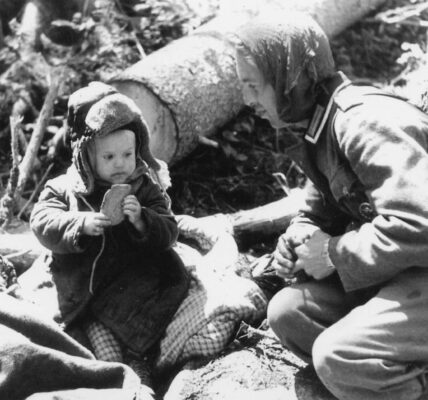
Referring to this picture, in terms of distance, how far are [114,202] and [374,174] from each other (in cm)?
127

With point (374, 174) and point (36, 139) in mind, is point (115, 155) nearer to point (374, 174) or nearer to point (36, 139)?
point (374, 174)

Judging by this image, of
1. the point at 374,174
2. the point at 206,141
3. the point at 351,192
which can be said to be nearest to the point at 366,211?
the point at 351,192

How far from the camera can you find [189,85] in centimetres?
524

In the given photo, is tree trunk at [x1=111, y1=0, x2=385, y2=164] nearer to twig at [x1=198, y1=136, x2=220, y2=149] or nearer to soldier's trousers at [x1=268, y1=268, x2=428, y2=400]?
twig at [x1=198, y1=136, x2=220, y2=149]

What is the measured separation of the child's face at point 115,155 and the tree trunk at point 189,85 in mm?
1462

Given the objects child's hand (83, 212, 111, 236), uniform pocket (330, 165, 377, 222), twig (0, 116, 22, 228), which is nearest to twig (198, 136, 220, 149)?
twig (0, 116, 22, 228)

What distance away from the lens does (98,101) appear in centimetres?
352

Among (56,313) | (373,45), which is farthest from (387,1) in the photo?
(56,313)

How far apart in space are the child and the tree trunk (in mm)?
1300

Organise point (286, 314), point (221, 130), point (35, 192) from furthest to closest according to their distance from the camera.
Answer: point (221, 130) < point (35, 192) < point (286, 314)

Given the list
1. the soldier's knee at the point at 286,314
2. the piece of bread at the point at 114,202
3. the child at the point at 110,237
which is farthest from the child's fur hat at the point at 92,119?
the soldier's knee at the point at 286,314

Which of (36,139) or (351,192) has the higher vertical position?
(351,192)

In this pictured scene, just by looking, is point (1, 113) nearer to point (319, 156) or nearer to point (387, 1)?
point (319, 156)

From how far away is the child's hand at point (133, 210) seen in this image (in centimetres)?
346
